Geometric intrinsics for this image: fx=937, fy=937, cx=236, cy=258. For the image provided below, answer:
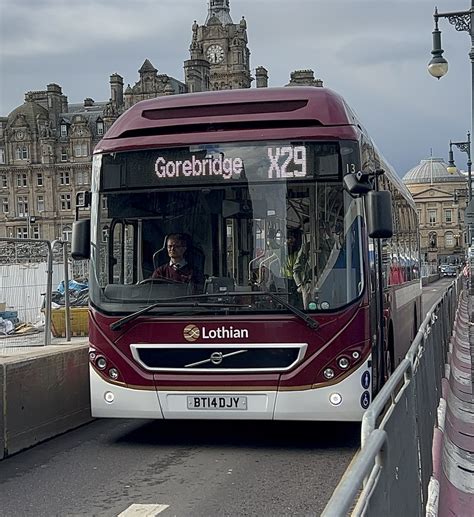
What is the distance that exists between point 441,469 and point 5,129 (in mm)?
124728

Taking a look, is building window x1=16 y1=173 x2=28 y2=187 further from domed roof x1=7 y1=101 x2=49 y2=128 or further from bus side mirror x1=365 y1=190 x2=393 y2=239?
bus side mirror x1=365 y1=190 x2=393 y2=239

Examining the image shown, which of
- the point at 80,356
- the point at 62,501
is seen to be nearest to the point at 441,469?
the point at 62,501

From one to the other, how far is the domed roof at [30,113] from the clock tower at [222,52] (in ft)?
72.4

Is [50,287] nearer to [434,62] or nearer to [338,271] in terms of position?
[338,271]

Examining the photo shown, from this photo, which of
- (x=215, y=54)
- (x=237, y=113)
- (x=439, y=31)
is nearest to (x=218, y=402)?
(x=237, y=113)

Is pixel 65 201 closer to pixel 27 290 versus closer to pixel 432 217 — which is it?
pixel 432 217

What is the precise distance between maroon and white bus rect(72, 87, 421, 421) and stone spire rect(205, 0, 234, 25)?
483 ft

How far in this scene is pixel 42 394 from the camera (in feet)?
32.1

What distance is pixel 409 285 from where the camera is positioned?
16.2 metres

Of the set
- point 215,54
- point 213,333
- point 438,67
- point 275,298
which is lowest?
point 213,333

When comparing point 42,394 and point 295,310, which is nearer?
point 295,310

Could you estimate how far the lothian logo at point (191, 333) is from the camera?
877 centimetres

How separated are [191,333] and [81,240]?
5.05ft

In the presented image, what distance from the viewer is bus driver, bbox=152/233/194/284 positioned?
8.99 m
